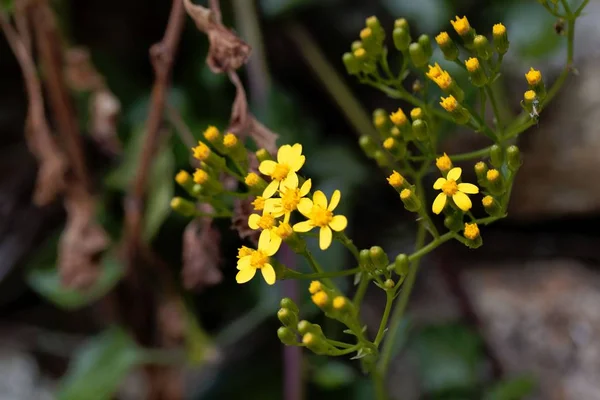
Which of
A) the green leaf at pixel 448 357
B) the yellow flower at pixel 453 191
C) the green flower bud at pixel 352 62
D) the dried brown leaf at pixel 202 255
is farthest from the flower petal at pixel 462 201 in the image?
the green leaf at pixel 448 357

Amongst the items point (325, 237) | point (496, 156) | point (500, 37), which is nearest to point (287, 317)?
point (325, 237)

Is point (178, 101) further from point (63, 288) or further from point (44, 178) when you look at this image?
point (63, 288)

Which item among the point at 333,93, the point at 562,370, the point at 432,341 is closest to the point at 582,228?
the point at 562,370

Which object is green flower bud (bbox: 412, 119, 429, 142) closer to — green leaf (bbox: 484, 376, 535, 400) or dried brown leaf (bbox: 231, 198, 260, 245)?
dried brown leaf (bbox: 231, 198, 260, 245)

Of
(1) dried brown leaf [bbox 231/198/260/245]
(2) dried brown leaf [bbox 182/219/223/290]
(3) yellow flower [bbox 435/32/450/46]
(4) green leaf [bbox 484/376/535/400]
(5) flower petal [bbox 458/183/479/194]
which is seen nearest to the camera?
(5) flower petal [bbox 458/183/479/194]

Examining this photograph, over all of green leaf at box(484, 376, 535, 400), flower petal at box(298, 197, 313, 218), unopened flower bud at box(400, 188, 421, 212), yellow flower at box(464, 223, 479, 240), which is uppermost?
flower petal at box(298, 197, 313, 218)

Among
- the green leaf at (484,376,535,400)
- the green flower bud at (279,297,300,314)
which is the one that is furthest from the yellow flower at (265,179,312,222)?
the green leaf at (484,376,535,400)

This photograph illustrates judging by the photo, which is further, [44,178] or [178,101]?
[178,101]
